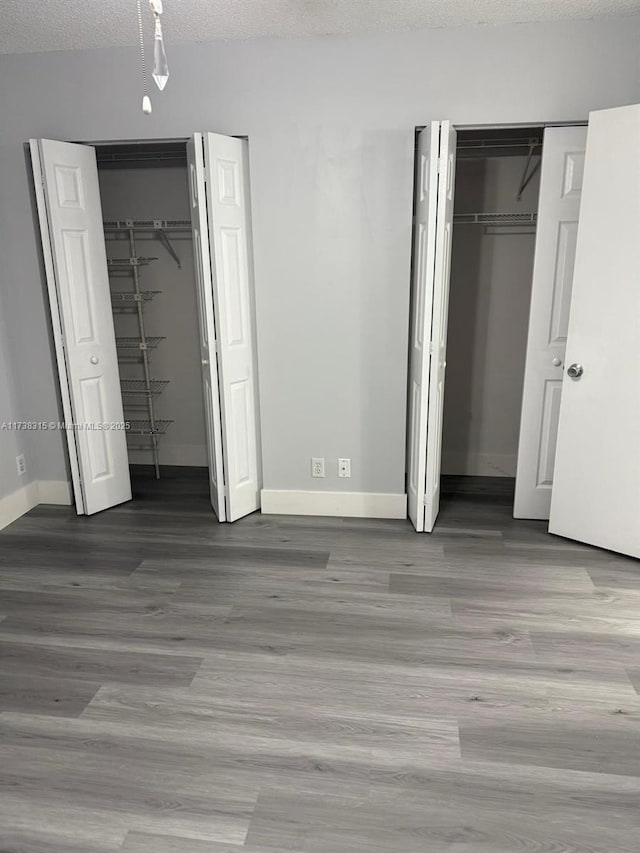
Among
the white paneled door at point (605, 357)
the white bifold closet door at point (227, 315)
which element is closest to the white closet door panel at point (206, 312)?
the white bifold closet door at point (227, 315)

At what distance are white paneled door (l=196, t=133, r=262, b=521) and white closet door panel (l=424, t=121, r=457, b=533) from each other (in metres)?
1.03

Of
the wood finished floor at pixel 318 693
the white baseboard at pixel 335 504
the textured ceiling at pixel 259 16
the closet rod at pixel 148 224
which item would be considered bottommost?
the wood finished floor at pixel 318 693

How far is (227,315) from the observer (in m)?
3.33

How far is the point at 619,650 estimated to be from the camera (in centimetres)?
239

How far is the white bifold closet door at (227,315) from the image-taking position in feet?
10.3

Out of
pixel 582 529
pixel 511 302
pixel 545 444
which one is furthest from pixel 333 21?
pixel 582 529

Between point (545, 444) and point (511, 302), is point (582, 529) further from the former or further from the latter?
point (511, 302)

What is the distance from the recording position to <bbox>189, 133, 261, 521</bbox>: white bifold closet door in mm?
3154

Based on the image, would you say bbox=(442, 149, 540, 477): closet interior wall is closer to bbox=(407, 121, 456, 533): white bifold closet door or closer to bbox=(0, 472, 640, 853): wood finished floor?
bbox=(407, 121, 456, 533): white bifold closet door

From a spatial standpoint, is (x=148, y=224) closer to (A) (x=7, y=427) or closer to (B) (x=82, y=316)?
(B) (x=82, y=316)

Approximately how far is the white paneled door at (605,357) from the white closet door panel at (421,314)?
2.36 ft

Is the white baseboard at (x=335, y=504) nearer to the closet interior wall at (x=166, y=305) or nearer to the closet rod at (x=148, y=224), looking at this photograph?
the closet interior wall at (x=166, y=305)

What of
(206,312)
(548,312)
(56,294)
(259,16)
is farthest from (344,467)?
(259,16)

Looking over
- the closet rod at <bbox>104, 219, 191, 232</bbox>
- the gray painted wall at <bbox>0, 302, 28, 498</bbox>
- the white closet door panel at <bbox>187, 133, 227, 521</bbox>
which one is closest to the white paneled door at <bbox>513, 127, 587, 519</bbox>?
the white closet door panel at <bbox>187, 133, 227, 521</bbox>
